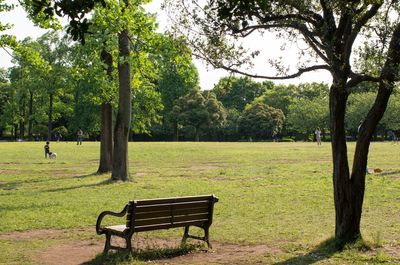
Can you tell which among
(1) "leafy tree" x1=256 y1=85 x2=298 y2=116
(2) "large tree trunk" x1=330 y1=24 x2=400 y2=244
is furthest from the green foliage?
(2) "large tree trunk" x1=330 y1=24 x2=400 y2=244

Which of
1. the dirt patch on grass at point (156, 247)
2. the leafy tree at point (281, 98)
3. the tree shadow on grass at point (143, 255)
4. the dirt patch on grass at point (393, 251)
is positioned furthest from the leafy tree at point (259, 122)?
the tree shadow on grass at point (143, 255)

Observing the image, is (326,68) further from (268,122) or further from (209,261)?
(268,122)

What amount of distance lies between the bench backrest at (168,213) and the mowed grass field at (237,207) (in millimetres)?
658

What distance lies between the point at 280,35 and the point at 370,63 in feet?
6.30

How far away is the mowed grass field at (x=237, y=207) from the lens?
9.86 meters

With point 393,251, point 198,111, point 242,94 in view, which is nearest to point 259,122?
point 198,111

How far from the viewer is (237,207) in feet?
50.6

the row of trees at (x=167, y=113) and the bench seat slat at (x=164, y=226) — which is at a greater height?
the row of trees at (x=167, y=113)

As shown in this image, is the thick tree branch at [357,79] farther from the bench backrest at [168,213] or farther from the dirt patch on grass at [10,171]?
the dirt patch on grass at [10,171]

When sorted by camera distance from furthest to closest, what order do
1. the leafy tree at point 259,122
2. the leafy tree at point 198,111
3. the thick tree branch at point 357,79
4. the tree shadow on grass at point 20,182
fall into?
the leafy tree at point 259,122
the leafy tree at point 198,111
the tree shadow on grass at point 20,182
the thick tree branch at point 357,79

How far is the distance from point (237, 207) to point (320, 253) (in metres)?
5.99

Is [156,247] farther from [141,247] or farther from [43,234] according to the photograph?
[43,234]

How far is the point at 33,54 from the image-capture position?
25.3 m

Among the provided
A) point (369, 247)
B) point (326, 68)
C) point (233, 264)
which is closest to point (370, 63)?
point (326, 68)
